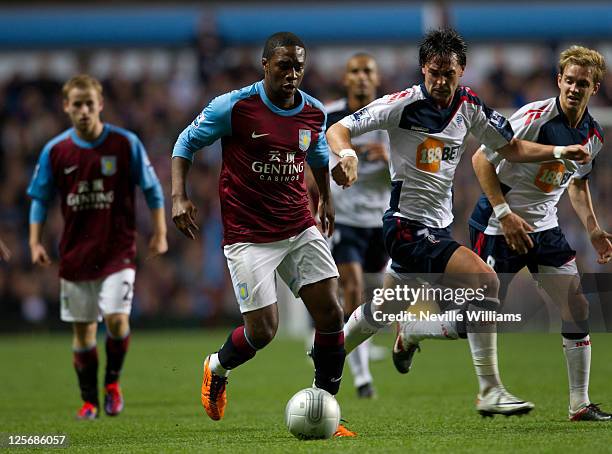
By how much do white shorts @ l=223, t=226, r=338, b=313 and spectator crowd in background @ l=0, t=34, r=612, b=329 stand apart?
9.77 metres

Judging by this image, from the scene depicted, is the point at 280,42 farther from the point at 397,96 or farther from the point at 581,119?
the point at 581,119

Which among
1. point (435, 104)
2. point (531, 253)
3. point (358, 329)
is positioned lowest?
point (358, 329)

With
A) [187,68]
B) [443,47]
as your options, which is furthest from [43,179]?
[187,68]

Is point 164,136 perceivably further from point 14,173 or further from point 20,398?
point 20,398

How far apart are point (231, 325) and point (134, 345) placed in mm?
2459

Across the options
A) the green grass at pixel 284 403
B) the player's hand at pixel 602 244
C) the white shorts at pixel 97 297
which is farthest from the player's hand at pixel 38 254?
the player's hand at pixel 602 244

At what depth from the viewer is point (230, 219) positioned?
6387mm

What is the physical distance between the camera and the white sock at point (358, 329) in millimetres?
7184

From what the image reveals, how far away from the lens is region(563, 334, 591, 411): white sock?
21.9 feet

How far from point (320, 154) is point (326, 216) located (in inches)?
15.7

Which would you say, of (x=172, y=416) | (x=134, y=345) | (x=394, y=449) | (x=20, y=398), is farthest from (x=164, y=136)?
(x=394, y=449)


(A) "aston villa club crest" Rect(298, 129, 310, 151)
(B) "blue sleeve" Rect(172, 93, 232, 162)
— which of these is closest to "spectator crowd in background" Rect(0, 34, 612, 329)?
(A) "aston villa club crest" Rect(298, 129, 310, 151)

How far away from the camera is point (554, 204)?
709 centimetres
